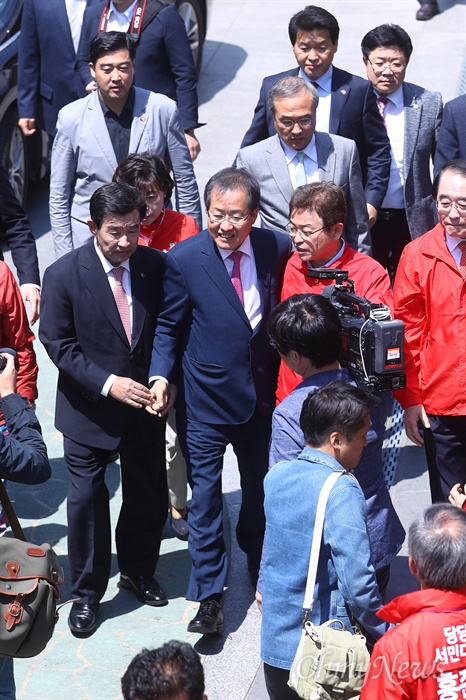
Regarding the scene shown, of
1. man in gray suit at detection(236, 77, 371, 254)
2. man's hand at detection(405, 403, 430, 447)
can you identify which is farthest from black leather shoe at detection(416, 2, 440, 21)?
man's hand at detection(405, 403, 430, 447)

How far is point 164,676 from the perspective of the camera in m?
2.88

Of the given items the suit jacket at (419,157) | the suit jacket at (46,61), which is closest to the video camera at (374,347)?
the suit jacket at (419,157)

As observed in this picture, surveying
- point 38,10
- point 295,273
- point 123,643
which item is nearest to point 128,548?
point 123,643

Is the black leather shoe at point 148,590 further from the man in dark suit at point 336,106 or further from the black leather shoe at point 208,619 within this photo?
the man in dark suit at point 336,106

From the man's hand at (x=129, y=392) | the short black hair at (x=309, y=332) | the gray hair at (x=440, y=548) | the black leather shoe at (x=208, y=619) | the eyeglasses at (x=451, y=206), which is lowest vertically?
the black leather shoe at (x=208, y=619)

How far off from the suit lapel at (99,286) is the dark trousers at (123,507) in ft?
1.52

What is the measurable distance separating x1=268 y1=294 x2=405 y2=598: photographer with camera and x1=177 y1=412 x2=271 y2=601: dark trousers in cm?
91

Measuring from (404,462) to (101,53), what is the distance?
111 inches

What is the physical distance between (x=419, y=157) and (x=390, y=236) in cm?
48

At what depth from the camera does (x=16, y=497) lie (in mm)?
6379

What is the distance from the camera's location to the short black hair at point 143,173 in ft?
17.7

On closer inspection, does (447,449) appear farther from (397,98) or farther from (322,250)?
(397,98)

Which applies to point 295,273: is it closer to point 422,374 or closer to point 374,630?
point 422,374

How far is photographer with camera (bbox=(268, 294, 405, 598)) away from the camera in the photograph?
13.9 ft
